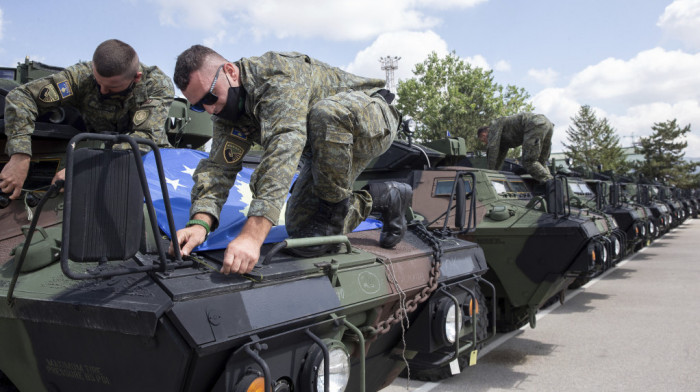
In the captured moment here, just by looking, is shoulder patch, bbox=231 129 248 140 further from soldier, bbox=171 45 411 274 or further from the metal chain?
the metal chain

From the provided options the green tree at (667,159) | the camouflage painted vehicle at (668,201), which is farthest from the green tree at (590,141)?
the camouflage painted vehicle at (668,201)

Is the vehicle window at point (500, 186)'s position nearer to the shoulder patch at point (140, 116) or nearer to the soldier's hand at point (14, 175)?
the shoulder patch at point (140, 116)

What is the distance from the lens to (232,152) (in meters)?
2.75

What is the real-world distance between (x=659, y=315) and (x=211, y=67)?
680 centimetres

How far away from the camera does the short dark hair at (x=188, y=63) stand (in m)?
2.36

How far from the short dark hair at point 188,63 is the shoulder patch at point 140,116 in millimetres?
1104

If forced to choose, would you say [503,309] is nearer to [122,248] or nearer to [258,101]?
[258,101]

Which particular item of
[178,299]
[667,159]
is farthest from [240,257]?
[667,159]

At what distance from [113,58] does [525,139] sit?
6843 mm

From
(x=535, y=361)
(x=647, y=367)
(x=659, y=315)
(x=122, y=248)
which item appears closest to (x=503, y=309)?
(x=535, y=361)

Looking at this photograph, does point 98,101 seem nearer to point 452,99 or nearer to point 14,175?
point 14,175

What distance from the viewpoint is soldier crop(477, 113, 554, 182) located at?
8.48m

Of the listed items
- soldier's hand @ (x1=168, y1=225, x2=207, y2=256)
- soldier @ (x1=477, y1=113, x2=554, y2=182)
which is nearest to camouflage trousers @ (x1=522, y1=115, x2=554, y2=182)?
soldier @ (x1=477, y1=113, x2=554, y2=182)

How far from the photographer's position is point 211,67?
241 cm
